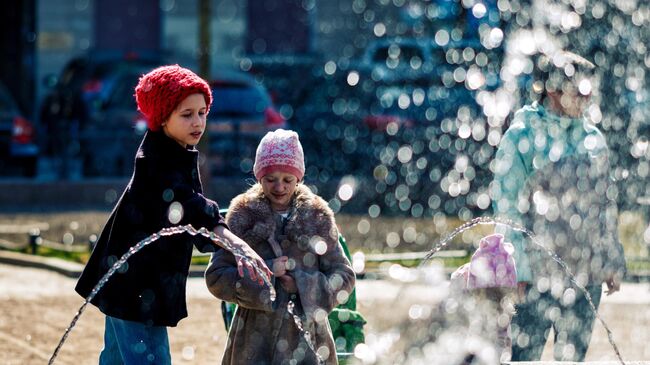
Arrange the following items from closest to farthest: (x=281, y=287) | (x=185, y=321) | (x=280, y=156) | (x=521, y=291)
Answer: (x=281, y=287)
(x=280, y=156)
(x=521, y=291)
(x=185, y=321)

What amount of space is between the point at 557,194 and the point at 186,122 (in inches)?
64.7

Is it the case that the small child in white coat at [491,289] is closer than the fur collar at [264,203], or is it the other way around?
the small child in white coat at [491,289]

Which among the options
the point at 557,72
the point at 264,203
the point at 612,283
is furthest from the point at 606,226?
the point at 264,203

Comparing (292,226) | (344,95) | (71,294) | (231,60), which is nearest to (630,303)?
(71,294)

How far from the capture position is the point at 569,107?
20.5 ft

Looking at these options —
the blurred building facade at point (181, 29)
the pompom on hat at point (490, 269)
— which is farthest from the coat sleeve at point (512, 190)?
the blurred building facade at point (181, 29)

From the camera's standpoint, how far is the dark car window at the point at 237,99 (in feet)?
65.0

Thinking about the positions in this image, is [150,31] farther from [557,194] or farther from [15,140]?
[557,194]

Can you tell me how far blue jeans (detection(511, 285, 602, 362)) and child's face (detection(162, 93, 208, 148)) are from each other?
1.58 meters

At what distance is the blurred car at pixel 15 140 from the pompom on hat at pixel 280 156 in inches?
593

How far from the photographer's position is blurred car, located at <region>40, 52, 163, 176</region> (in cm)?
1905

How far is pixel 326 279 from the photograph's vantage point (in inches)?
209

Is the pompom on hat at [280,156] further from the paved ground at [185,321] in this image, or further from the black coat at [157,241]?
the paved ground at [185,321]

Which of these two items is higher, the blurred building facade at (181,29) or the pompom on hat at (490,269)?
the pompom on hat at (490,269)
